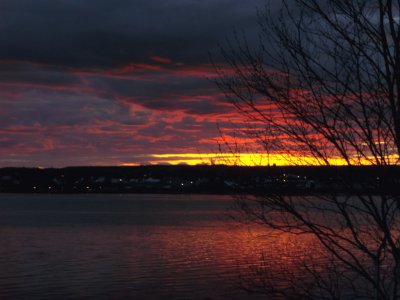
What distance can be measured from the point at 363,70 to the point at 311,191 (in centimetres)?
172

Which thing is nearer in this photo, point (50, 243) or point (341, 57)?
point (341, 57)

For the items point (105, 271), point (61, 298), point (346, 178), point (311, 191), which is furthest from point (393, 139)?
point (105, 271)

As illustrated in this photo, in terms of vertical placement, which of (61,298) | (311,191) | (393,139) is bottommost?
(61,298)

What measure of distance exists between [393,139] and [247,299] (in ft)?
70.0

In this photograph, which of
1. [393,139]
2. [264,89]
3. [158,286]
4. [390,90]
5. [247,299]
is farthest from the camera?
[158,286]

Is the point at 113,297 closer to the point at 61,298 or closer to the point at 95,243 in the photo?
the point at 61,298

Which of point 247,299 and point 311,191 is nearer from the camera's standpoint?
point 311,191

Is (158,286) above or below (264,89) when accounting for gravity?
below

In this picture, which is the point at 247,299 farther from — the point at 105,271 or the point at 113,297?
the point at 105,271

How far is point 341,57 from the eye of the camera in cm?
771

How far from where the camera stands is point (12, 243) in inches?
2210

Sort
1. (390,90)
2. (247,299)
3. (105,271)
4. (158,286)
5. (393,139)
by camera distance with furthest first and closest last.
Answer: (105,271) → (158,286) → (247,299) → (393,139) → (390,90)

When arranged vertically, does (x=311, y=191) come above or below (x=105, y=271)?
above

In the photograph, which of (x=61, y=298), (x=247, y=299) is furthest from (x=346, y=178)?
(x=61, y=298)
